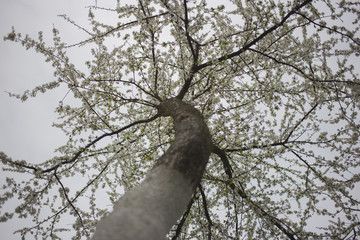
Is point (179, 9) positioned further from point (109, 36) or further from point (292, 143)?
point (292, 143)

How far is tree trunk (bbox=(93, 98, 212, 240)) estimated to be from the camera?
983 mm

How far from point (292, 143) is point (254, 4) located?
2872 millimetres

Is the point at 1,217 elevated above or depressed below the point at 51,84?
below

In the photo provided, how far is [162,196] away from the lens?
120cm

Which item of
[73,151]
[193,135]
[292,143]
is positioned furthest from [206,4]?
[73,151]

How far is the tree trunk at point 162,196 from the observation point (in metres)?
0.98

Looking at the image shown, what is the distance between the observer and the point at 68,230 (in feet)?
12.6

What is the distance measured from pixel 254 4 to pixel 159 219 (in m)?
3.67

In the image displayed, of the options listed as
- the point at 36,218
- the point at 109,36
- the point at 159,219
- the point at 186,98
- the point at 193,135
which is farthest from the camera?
the point at 186,98

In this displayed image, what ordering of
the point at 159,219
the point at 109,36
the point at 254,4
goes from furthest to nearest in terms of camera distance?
the point at 109,36
the point at 254,4
the point at 159,219

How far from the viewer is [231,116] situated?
4086mm

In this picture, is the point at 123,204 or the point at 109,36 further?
the point at 109,36

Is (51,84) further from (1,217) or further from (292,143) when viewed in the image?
(292,143)

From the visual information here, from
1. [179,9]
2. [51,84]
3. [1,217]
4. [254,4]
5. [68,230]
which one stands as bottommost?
A: [1,217]
